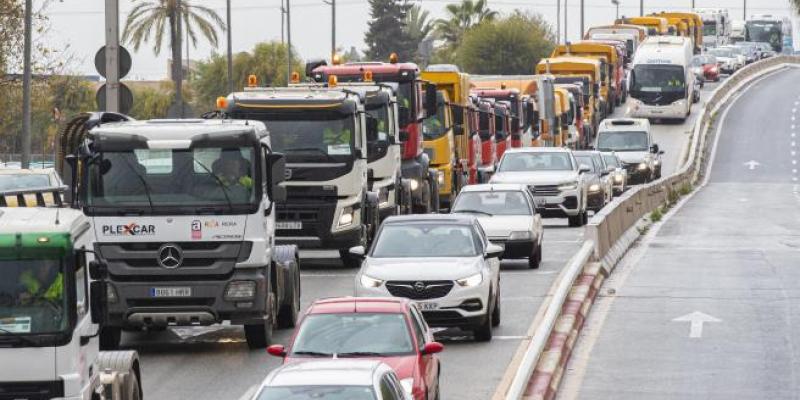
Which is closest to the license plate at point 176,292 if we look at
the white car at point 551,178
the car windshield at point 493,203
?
the car windshield at point 493,203

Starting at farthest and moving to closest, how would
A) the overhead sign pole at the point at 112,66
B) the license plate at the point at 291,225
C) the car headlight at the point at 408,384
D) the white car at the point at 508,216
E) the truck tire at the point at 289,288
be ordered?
the white car at the point at 508,216, the license plate at the point at 291,225, the overhead sign pole at the point at 112,66, the truck tire at the point at 289,288, the car headlight at the point at 408,384

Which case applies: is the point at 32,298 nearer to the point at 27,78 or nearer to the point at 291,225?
the point at 291,225

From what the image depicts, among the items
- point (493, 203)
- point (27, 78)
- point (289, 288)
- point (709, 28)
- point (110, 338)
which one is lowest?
point (110, 338)

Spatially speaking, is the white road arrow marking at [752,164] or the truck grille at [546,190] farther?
the white road arrow marking at [752,164]

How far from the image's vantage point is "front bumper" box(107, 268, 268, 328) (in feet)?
74.6

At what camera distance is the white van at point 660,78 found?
8788 centimetres

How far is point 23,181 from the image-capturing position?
32.6m

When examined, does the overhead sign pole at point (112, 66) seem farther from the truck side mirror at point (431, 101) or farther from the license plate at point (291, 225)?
the truck side mirror at point (431, 101)

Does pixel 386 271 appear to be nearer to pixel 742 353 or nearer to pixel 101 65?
pixel 742 353

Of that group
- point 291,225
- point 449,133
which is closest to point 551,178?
point 449,133

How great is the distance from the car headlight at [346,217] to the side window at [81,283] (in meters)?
16.2

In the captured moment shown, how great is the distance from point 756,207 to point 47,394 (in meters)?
47.2

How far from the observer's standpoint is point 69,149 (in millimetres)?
28141

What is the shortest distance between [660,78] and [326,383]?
248 feet
